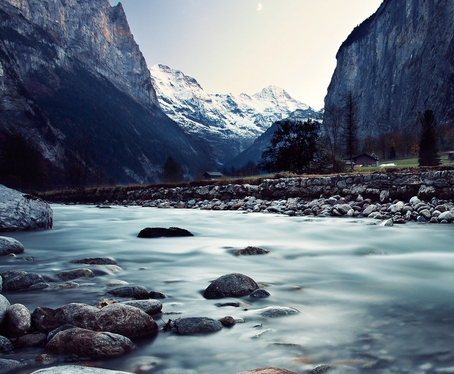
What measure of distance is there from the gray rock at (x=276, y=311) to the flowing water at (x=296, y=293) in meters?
0.09

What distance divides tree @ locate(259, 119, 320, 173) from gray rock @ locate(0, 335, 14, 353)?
30.6 meters

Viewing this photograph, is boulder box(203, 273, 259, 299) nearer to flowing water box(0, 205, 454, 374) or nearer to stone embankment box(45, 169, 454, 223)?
flowing water box(0, 205, 454, 374)

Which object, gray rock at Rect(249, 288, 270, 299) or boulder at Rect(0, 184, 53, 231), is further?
boulder at Rect(0, 184, 53, 231)

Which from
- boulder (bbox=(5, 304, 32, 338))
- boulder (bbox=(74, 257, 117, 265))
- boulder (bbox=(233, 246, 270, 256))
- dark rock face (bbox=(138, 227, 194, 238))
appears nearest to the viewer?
boulder (bbox=(5, 304, 32, 338))

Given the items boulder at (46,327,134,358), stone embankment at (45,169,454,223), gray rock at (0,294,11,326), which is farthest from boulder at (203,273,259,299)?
stone embankment at (45,169,454,223)

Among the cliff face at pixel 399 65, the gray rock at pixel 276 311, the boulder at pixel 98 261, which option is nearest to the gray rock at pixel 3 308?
the gray rock at pixel 276 311

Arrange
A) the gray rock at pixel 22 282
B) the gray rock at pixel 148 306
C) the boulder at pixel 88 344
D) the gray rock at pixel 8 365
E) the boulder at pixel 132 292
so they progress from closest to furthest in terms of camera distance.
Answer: the gray rock at pixel 8 365, the boulder at pixel 88 344, the gray rock at pixel 148 306, the boulder at pixel 132 292, the gray rock at pixel 22 282

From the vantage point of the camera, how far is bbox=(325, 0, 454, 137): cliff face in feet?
343

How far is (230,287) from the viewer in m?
4.41

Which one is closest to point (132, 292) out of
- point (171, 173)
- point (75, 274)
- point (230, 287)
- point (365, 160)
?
point (230, 287)

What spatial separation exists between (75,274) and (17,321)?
2.20 meters

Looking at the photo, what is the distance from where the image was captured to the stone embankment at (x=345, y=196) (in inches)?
→ 509

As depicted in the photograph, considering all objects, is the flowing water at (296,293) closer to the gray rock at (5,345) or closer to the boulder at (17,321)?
the boulder at (17,321)

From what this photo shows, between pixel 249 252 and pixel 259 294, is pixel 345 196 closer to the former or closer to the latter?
pixel 249 252
